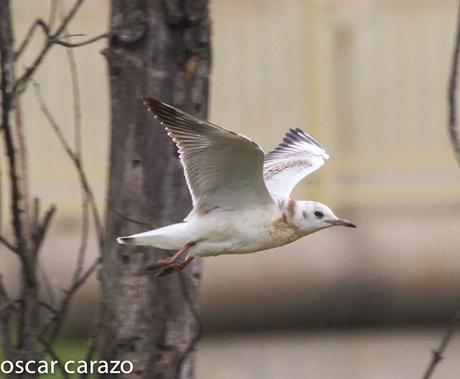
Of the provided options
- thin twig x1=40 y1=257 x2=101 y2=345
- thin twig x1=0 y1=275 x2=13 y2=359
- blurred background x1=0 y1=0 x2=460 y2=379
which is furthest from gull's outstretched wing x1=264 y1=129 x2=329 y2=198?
blurred background x1=0 y1=0 x2=460 y2=379

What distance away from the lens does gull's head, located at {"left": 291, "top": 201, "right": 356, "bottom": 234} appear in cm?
386

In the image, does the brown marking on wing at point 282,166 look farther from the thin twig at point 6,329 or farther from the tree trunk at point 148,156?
the thin twig at point 6,329

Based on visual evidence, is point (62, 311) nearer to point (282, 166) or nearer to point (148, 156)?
point (148, 156)

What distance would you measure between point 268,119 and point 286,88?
0.21 m

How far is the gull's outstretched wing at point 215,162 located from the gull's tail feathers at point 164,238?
5.4 inches

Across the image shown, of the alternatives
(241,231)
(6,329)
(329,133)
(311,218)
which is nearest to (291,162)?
(311,218)

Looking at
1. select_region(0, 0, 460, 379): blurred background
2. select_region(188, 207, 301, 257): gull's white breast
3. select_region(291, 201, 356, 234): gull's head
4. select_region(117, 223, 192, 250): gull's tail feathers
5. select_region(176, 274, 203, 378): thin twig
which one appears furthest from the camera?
select_region(0, 0, 460, 379): blurred background

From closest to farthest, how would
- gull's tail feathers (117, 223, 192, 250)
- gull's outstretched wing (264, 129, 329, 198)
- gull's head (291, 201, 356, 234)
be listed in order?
gull's tail feathers (117, 223, 192, 250) < gull's head (291, 201, 356, 234) < gull's outstretched wing (264, 129, 329, 198)

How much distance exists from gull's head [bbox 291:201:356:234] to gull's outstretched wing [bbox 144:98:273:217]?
0.09 meters

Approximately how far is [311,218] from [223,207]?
0.84 feet

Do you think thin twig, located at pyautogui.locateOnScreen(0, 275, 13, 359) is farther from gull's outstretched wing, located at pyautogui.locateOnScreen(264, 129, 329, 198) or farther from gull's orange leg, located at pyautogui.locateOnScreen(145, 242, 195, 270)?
gull's outstretched wing, located at pyautogui.locateOnScreen(264, 129, 329, 198)

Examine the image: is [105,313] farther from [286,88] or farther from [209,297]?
[286,88]

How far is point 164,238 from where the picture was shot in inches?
137

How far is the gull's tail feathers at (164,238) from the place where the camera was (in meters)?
3.40
